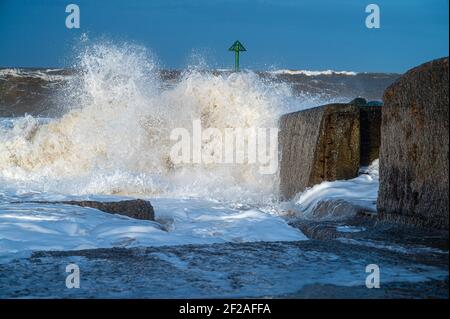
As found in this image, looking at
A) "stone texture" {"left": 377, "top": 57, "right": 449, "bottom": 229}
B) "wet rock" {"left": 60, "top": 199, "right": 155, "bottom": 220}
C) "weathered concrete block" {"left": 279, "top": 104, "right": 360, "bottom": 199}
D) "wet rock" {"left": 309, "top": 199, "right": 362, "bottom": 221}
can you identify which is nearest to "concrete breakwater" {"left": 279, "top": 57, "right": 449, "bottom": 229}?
"stone texture" {"left": 377, "top": 57, "right": 449, "bottom": 229}

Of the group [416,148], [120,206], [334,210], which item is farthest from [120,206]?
[416,148]

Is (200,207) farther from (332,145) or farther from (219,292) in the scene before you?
(219,292)

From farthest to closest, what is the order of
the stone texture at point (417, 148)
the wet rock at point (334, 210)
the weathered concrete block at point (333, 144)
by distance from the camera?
the weathered concrete block at point (333, 144)
the wet rock at point (334, 210)
the stone texture at point (417, 148)

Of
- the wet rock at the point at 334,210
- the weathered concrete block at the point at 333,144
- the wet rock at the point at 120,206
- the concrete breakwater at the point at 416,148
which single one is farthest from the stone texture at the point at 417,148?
the weathered concrete block at the point at 333,144

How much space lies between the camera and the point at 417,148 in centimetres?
246

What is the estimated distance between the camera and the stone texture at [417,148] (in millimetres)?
2254

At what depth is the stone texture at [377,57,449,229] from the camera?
7.39ft

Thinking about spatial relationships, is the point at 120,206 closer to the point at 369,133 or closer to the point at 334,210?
the point at 334,210

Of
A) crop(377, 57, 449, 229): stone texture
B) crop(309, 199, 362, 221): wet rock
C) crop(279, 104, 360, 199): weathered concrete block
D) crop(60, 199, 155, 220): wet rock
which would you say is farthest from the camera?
crop(279, 104, 360, 199): weathered concrete block

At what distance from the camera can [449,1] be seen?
168 cm

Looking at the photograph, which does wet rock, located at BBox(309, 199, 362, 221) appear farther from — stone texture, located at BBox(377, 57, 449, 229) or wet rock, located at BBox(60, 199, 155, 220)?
wet rock, located at BBox(60, 199, 155, 220)

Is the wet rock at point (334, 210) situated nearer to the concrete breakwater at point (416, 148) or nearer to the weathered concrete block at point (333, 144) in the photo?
the concrete breakwater at point (416, 148)

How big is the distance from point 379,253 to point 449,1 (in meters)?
0.83

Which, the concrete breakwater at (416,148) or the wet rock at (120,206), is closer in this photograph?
the concrete breakwater at (416,148)
